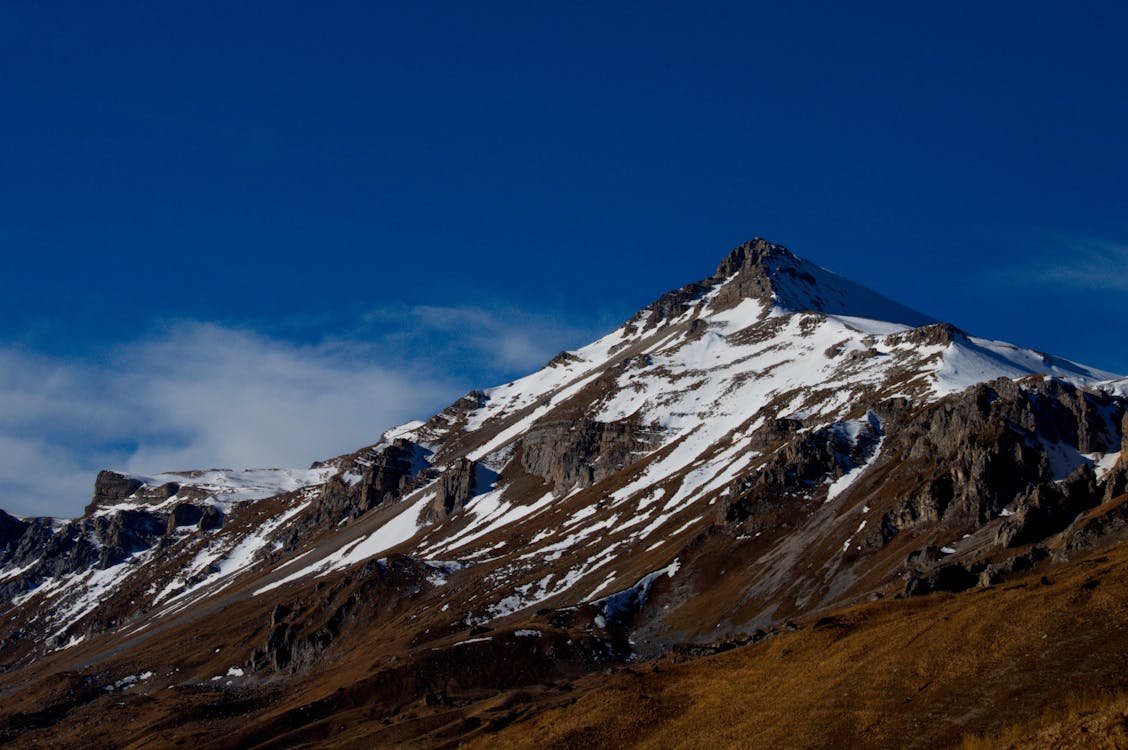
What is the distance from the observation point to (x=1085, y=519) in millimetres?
90688

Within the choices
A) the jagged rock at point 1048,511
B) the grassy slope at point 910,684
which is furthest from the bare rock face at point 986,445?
the grassy slope at point 910,684

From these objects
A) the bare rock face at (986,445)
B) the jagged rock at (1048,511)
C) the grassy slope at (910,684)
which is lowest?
the grassy slope at (910,684)

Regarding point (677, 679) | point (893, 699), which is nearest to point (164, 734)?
point (677, 679)

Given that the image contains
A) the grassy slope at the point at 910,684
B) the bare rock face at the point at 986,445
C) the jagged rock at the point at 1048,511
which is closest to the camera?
the grassy slope at the point at 910,684

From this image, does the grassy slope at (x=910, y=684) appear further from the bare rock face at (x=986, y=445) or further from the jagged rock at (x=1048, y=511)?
the bare rock face at (x=986, y=445)

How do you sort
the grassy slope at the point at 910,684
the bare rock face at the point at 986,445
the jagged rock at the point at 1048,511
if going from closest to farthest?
the grassy slope at the point at 910,684, the jagged rock at the point at 1048,511, the bare rock face at the point at 986,445

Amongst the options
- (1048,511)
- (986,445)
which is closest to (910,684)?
(1048,511)

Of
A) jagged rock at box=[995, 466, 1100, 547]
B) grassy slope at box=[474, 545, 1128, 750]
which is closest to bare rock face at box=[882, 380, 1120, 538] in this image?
jagged rock at box=[995, 466, 1100, 547]

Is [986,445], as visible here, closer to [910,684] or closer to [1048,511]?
[1048,511]

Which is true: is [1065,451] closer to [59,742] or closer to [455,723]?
[455,723]

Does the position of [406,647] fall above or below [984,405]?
below

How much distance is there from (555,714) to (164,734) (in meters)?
92.6

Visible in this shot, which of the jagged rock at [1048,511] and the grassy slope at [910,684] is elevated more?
the jagged rock at [1048,511]

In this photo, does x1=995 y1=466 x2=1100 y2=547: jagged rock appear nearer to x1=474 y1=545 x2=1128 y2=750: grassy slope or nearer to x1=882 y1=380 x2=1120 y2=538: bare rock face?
x1=882 y1=380 x2=1120 y2=538: bare rock face
